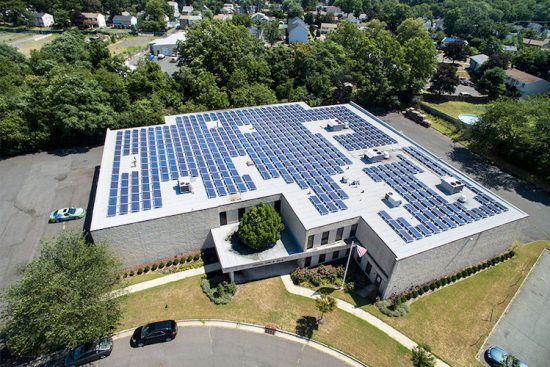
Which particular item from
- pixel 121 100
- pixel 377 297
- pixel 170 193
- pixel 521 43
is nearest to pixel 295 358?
pixel 377 297

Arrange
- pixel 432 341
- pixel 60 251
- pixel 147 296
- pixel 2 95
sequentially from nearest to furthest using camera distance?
pixel 60 251 → pixel 432 341 → pixel 147 296 → pixel 2 95

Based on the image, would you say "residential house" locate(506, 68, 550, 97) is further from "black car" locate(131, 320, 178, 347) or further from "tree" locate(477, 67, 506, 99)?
"black car" locate(131, 320, 178, 347)

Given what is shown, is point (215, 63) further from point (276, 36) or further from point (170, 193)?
point (276, 36)

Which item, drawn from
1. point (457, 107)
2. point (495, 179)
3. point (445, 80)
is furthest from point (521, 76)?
point (495, 179)

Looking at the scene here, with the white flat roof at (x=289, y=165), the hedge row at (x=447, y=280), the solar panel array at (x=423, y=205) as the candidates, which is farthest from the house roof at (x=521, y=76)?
the hedge row at (x=447, y=280)

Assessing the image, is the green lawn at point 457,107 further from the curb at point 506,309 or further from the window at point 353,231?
the window at point 353,231

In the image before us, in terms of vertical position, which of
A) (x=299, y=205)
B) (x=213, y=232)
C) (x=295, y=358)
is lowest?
(x=295, y=358)

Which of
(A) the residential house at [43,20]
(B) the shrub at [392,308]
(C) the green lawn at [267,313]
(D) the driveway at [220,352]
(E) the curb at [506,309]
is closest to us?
(D) the driveway at [220,352]
